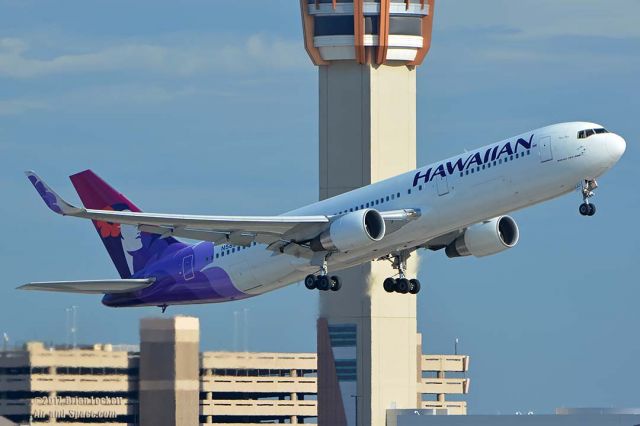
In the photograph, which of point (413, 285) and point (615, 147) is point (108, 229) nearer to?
point (413, 285)

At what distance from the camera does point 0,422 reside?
3191 inches

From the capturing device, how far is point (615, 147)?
63906mm

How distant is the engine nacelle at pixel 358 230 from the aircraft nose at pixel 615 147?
29.1 feet

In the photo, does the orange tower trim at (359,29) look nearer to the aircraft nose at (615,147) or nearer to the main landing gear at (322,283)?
the main landing gear at (322,283)

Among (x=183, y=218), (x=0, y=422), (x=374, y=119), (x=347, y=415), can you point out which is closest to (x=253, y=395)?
(x=347, y=415)

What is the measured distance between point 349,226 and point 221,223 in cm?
499

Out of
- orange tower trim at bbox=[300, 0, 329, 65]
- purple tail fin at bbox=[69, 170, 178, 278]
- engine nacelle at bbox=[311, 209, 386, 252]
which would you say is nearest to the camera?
engine nacelle at bbox=[311, 209, 386, 252]

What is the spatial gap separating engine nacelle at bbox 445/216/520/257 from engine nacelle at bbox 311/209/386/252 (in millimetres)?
5786

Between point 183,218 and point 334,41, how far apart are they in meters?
51.3

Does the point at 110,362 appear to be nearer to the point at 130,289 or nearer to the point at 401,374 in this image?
the point at 130,289

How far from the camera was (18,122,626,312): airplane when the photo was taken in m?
64.2

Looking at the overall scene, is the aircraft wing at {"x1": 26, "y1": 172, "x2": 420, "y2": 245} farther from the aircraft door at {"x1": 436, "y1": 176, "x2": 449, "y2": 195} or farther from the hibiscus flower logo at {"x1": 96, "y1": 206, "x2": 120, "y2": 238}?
the hibiscus flower logo at {"x1": 96, "y1": 206, "x2": 120, "y2": 238}

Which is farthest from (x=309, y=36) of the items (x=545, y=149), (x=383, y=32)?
(x=545, y=149)

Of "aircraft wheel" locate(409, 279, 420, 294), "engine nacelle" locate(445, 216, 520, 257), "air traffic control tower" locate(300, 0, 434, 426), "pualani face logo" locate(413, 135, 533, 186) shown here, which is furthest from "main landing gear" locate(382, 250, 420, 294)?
"air traffic control tower" locate(300, 0, 434, 426)
